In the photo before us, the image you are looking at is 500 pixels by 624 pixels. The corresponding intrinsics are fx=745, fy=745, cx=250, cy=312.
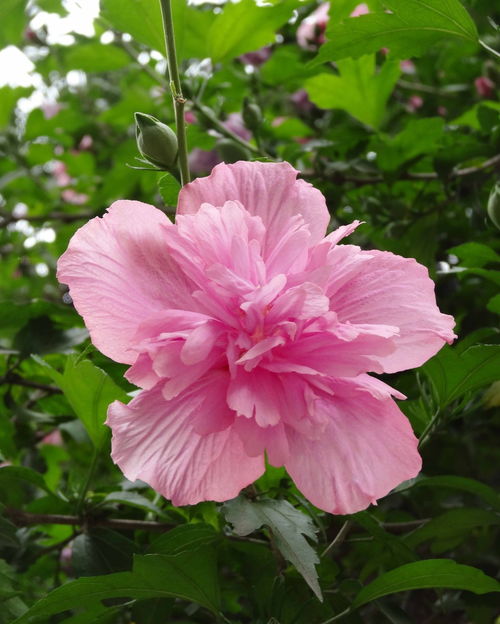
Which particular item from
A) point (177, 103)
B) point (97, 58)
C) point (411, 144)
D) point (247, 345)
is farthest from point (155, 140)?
point (97, 58)

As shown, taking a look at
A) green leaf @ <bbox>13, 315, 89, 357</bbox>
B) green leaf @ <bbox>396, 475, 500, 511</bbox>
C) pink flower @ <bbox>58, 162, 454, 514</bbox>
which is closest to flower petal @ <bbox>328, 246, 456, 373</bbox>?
pink flower @ <bbox>58, 162, 454, 514</bbox>

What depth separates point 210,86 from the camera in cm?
128

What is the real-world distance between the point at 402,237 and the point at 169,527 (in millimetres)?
487

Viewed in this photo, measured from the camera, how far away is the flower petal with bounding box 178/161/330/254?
57 centimetres

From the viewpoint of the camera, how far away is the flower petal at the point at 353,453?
51cm

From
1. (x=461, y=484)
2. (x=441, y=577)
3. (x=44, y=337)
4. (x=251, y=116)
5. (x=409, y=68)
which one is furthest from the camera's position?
(x=409, y=68)

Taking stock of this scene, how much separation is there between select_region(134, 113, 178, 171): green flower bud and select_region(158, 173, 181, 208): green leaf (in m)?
0.03

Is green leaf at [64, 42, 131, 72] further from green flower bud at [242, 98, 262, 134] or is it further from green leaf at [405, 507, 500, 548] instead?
green leaf at [405, 507, 500, 548]

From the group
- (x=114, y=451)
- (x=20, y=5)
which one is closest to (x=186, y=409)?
(x=114, y=451)

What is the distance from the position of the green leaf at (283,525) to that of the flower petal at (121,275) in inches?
5.8

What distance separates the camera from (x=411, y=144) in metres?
0.99

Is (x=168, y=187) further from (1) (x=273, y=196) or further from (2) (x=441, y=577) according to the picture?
(2) (x=441, y=577)

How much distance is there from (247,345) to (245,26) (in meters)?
0.61

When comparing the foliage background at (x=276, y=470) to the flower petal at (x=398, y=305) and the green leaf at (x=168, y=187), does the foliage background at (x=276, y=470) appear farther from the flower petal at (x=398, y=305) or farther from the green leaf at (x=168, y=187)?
the flower petal at (x=398, y=305)
